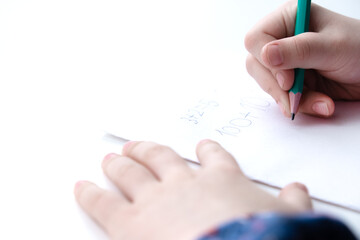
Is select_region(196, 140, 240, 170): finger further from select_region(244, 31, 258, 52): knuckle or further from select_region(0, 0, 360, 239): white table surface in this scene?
select_region(244, 31, 258, 52): knuckle

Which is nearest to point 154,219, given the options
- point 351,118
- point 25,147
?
point 25,147

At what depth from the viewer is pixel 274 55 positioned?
0.55 metres

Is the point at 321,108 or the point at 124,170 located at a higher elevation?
the point at 124,170

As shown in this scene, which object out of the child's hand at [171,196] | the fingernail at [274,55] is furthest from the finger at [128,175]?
the fingernail at [274,55]

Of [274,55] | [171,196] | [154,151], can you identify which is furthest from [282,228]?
[274,55]

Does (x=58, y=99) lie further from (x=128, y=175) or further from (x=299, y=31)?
(x=299, y=31)

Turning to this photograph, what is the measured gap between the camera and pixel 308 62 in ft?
1.89

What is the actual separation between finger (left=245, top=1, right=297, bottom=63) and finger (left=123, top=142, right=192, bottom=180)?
319mm

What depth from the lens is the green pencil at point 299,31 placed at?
570 mm

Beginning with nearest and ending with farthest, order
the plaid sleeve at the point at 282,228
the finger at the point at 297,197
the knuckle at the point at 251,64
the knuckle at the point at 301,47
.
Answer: the plaid sleeve at the point at 282,228, the finger at the point at 297,197, the knuckle at the point at 301,47, the knuckle at the point at 251,64

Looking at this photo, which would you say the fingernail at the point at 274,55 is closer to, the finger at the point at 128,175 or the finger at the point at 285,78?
the finger at the point at 285,78

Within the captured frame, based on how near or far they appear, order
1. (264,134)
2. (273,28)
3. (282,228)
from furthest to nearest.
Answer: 1. (273,28)
2. (264,134)
3. (282,228)

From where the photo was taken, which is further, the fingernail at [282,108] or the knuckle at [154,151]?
the fingernail at [282,108]

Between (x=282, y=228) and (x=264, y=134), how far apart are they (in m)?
0.32
